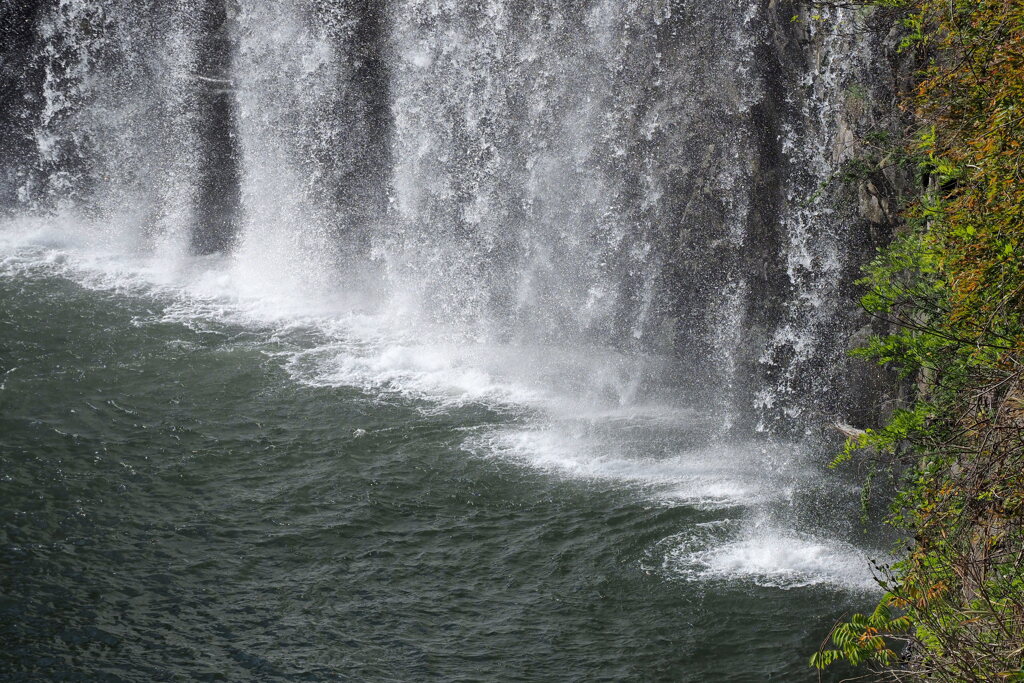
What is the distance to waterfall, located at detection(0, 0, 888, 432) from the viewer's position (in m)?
13.8

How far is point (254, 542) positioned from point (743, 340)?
716 centimetres

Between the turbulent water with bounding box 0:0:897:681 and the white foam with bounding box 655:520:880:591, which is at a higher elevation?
the turbulent water with bounding box 0:0:897:681

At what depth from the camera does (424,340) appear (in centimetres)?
1585

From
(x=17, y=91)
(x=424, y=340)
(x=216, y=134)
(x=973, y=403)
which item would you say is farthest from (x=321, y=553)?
(x=17, y=91)

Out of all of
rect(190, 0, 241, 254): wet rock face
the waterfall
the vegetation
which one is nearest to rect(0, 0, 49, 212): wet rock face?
the waterfall

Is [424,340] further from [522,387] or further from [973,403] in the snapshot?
[973,403]

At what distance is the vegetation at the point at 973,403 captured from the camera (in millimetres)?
5539

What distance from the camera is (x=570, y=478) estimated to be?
11891 mm

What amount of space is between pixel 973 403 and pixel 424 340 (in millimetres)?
10035

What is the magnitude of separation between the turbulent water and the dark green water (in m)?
0.04

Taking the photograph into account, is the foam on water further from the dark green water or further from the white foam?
the dark green water

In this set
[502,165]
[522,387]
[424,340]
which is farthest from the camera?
[502,165]

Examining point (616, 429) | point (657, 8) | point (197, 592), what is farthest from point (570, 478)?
point (657, 8)

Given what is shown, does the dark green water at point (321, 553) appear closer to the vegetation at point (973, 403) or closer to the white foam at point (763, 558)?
the white foam at point (763, 558)
